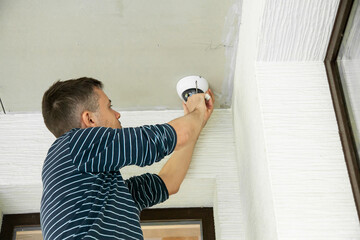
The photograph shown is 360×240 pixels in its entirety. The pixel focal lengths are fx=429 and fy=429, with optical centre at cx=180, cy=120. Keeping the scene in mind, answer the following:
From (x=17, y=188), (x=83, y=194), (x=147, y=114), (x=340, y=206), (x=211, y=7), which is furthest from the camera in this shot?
(x=147, y=114)

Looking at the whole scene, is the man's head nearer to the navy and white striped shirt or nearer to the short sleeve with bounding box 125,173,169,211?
the navy and white striped shirt

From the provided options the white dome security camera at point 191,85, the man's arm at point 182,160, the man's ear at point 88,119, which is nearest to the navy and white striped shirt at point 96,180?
the man's ear at point 88,119

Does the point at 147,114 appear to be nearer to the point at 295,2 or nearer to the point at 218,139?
the point at 218,139

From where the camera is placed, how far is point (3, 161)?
1.82 meters

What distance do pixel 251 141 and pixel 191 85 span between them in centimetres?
43

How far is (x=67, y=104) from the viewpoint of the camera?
140 centimetres

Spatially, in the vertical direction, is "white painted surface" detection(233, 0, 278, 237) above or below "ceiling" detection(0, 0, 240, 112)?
below

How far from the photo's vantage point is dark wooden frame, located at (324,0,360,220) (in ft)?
3.50

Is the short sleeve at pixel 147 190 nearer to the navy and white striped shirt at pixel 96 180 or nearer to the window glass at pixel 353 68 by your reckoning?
the navy and white striped shirt at pixel 96 180

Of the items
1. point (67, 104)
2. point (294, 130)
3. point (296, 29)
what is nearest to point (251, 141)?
point (294, 130)

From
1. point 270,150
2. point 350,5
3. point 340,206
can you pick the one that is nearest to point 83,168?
point 270,150

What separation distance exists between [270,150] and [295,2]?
0.40 meters

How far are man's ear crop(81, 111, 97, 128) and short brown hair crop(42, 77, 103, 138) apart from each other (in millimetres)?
12

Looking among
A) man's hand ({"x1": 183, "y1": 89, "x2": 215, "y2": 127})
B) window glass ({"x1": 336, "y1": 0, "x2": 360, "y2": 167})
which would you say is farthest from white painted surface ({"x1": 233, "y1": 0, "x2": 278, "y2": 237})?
window glass ({"x1": 336, "y1": 0, "x2": 360, "y2": 167})
